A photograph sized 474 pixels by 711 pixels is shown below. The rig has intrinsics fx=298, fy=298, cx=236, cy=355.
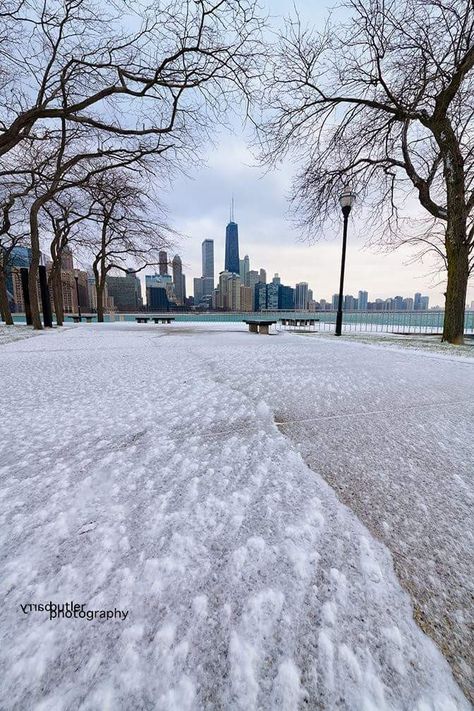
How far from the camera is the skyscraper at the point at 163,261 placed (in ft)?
68.3

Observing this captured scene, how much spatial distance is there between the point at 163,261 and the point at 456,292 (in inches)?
715

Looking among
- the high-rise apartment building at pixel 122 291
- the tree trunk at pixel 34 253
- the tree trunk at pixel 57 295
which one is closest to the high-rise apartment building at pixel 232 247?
the high-rise apartment building at pixel 122 291

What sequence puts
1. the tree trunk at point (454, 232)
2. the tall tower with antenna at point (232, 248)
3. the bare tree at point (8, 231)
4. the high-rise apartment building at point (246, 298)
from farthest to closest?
the tall tower with antenna at point (232, 248)
the high-rise apartment building at point (246, 298)
the bare tree at point (8, 231)
the tree trunk at point (454, 232)

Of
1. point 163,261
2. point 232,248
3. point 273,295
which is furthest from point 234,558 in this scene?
point 232,248

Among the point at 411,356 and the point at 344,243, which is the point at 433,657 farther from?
the point at 344,243

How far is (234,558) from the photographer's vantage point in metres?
0.92

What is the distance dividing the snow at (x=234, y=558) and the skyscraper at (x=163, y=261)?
20.3m

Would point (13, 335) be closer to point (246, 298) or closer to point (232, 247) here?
point (246, 298)

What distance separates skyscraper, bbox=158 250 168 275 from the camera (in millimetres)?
20816

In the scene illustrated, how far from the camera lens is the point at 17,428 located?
1912mm

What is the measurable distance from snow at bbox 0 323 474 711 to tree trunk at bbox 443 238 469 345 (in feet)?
24.2

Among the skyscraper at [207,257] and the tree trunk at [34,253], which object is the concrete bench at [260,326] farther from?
the skyscraper at [207,257]

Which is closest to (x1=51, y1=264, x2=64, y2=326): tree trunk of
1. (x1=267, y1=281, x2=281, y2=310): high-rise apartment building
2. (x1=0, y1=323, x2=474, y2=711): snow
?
(x1=0, y1=323, x2=474, y2=711): snow

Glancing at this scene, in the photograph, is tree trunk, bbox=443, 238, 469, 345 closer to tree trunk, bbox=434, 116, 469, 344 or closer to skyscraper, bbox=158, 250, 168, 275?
tree trunk, bbox=434, 116, 469, 344
